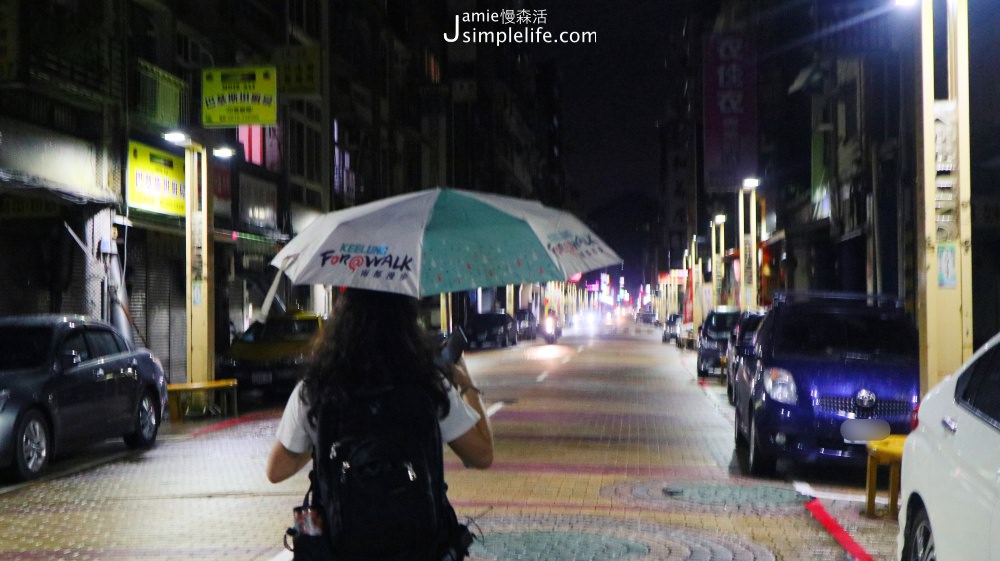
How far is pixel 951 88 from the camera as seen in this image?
1091 cm

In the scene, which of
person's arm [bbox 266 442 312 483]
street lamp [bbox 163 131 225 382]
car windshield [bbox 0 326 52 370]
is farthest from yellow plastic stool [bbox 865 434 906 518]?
street lamp [bbox 163 131 225 382]

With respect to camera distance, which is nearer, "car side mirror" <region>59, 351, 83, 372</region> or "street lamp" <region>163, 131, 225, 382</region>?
"car side mirror" <region>59, 351, 83, 372</region>

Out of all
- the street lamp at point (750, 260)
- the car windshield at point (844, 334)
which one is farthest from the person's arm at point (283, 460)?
the street lamp at point (750, 260)

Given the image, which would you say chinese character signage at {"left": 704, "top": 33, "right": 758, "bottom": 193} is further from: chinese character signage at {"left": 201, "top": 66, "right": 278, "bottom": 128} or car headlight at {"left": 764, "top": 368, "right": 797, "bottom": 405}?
car headlight at {"left": 764, "top": 368, "right": 797, "bottom": 405}

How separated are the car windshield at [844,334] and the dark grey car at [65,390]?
7.68 metres

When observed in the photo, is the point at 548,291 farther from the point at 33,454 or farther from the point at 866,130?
the point at 33,454

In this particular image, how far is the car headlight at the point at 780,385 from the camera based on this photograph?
445 inches

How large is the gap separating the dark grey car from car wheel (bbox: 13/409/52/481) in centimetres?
1

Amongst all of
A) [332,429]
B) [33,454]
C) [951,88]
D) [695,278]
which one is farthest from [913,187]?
[695,278]

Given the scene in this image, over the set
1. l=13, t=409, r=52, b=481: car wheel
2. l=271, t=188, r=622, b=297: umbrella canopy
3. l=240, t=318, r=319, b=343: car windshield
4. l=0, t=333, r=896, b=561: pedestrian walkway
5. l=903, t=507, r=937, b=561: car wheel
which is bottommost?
l=0, t=333, r=896, b=561: pedestrian walkway

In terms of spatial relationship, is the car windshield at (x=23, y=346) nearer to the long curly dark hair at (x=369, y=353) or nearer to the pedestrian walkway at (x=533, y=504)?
the pedestrian walkway at (x=533, y=504)

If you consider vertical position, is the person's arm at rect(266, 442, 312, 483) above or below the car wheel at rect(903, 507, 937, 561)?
above

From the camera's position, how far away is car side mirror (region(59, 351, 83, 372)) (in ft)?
41.7

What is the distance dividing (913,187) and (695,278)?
94.0 feet
